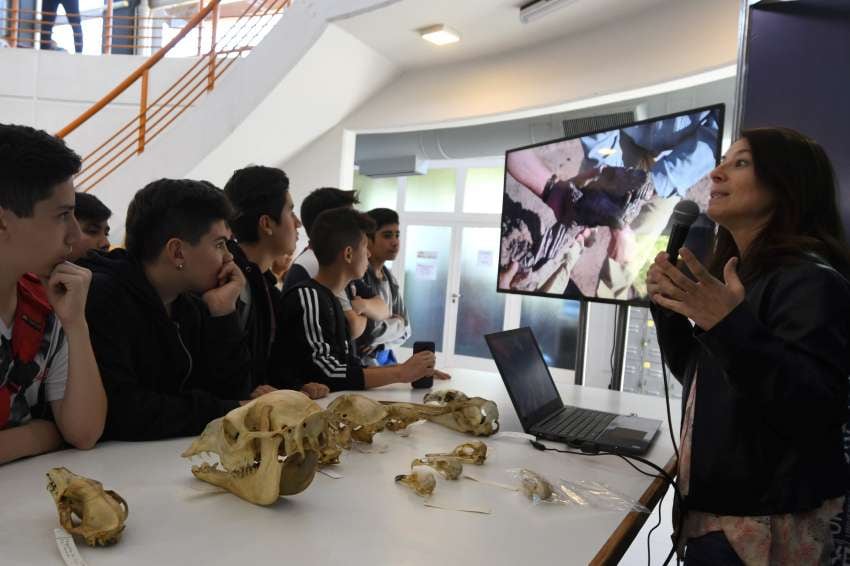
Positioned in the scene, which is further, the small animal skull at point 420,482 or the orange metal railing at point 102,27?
the orange metal railing at point 102,27

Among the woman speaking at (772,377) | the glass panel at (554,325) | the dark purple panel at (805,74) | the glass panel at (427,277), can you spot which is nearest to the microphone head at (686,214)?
the woman speaking at (772,377)

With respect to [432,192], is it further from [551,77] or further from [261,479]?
[261,479]

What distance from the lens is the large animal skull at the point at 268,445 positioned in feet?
3.22

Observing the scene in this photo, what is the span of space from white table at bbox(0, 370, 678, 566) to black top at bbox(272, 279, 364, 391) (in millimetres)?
673

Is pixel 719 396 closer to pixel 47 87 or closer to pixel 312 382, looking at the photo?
pixel 312 382

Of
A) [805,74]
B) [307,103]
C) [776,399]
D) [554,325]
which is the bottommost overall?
[554,325]

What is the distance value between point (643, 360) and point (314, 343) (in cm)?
370

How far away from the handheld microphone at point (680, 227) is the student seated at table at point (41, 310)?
116 cm

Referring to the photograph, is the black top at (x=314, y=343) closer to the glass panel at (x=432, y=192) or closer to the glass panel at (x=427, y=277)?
the glass panel at (x=427, y=277)

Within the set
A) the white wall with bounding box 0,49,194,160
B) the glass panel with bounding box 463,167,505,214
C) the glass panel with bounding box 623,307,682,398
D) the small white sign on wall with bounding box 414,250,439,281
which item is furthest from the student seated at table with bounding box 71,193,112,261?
the small white sign on wall with bounding box 414,250,439,281

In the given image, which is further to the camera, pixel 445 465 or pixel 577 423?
pixel 577 423

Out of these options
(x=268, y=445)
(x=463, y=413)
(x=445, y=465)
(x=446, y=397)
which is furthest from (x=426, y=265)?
(x=268, y=445)

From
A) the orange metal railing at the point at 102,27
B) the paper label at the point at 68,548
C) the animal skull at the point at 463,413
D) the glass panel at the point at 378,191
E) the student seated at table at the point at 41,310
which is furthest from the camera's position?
the glass panel at the point at 378,191

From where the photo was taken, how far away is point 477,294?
8188mm
